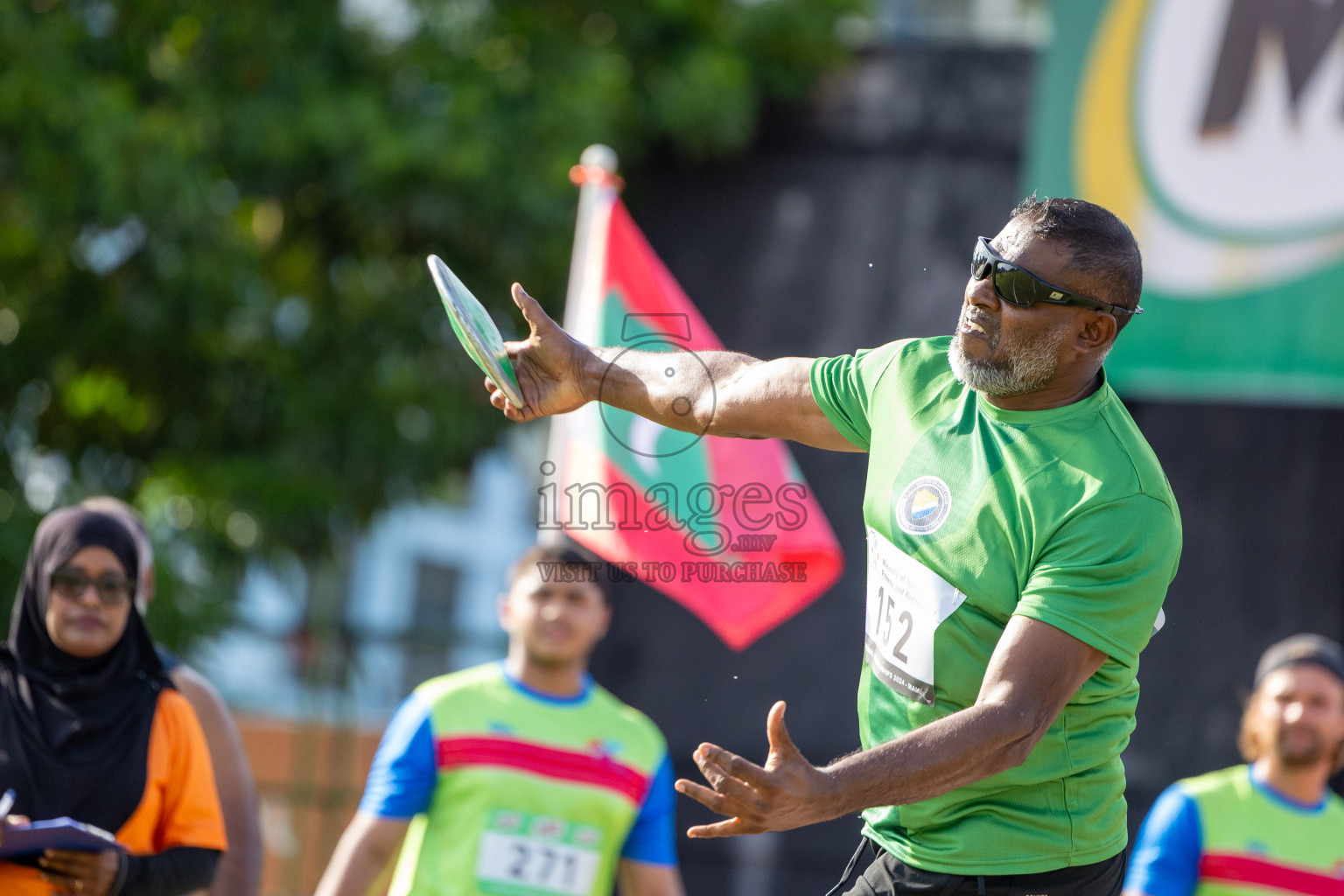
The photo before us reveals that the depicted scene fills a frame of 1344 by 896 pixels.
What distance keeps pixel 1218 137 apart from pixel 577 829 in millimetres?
4429

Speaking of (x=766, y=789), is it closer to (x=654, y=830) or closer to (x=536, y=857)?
(x=536, y=857)

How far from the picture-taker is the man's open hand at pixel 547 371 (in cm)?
325

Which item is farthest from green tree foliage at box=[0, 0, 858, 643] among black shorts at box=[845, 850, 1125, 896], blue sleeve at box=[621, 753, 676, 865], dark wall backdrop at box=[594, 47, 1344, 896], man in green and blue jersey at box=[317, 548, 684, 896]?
black shorts at box=[845, 850, 1125, 896]

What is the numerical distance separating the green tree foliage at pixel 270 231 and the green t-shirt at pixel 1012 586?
196 inches

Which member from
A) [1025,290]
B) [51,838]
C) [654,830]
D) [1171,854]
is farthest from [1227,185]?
[51,838]

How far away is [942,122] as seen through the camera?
845cm

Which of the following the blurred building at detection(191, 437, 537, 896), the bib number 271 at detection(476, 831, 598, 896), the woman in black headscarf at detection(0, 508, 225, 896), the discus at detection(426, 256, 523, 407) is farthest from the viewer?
the blurred building at detection(191, 437, 537, 896)

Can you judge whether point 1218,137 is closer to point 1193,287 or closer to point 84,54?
point 1193,287

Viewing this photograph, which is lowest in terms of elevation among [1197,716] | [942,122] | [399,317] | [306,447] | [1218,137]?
[1197,716]

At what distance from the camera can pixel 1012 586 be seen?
2561 mm

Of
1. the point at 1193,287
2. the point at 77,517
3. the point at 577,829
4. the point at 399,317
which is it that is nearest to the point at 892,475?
the point at 577,829

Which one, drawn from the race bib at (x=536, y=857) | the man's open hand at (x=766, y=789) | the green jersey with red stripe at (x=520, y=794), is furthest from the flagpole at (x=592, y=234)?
the man's open hand at (x=766, y=789)

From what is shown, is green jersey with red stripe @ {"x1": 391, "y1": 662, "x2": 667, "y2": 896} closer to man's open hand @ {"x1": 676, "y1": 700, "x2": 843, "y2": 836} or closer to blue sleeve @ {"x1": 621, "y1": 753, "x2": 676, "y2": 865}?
blue sleeve @ {"x1": 621, "y1": 753, "x2": 676, "y2": 865}

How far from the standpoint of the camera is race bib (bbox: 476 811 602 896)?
4.22 metres
